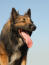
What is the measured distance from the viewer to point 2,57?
1310cm

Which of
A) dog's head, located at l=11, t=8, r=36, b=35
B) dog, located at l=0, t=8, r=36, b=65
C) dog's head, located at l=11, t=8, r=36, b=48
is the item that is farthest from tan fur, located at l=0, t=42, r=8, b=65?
dog's head, located at l=11, t=8, r=36, b=35

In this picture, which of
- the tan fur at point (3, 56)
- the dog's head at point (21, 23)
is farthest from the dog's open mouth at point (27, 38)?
the tan fur at point (3, 56)

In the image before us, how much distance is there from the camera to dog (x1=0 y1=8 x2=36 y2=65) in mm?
12875

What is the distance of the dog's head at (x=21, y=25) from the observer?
12.9m

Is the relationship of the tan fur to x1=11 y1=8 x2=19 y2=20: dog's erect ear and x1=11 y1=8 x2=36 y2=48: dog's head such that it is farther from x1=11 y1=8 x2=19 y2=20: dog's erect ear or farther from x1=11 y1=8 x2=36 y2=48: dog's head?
x1=11 y1=8 x2=19 y2=20: dog's erect ear

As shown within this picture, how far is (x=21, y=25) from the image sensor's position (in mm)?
13109

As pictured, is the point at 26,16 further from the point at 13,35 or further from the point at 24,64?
the point at 24,64

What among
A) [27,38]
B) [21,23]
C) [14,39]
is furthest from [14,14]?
[27,38]

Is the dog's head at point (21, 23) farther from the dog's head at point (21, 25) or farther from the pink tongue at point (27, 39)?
the pink tongue at point (27, 39)

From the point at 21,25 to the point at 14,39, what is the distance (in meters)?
0.80

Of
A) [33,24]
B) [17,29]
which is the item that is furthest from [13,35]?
[33,24]

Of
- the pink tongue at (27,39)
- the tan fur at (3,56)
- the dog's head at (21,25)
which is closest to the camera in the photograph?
the pink tongue at (27,39)

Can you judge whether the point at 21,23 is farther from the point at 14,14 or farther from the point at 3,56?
the point at 3,56

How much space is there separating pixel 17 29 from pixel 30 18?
3.70ft
